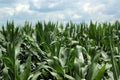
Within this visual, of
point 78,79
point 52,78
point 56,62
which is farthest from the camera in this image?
point 52,78

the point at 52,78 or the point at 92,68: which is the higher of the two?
the point at 92,68

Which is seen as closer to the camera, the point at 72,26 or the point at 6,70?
the point at 6,70

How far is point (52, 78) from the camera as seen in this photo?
272cm

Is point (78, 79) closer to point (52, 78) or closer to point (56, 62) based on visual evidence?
point (56, 62)

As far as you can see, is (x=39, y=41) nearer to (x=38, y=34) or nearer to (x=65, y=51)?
(x=38, y=34)

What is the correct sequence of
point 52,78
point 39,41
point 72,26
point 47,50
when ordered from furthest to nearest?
point 72,26 → point 39,41 → point 47,50 → point 52,78

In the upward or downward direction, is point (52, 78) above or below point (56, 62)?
below

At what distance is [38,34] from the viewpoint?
4.04m

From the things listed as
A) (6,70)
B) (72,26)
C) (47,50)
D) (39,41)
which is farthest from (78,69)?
(72,26)

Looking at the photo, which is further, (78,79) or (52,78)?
(52,78)

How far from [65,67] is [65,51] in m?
0.32

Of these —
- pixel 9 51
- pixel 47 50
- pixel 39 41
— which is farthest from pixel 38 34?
pixel 9 51

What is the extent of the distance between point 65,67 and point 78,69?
0.28m

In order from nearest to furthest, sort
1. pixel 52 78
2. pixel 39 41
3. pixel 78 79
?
pixel 78 79 → pixel 52 78 → pixel 39 41
